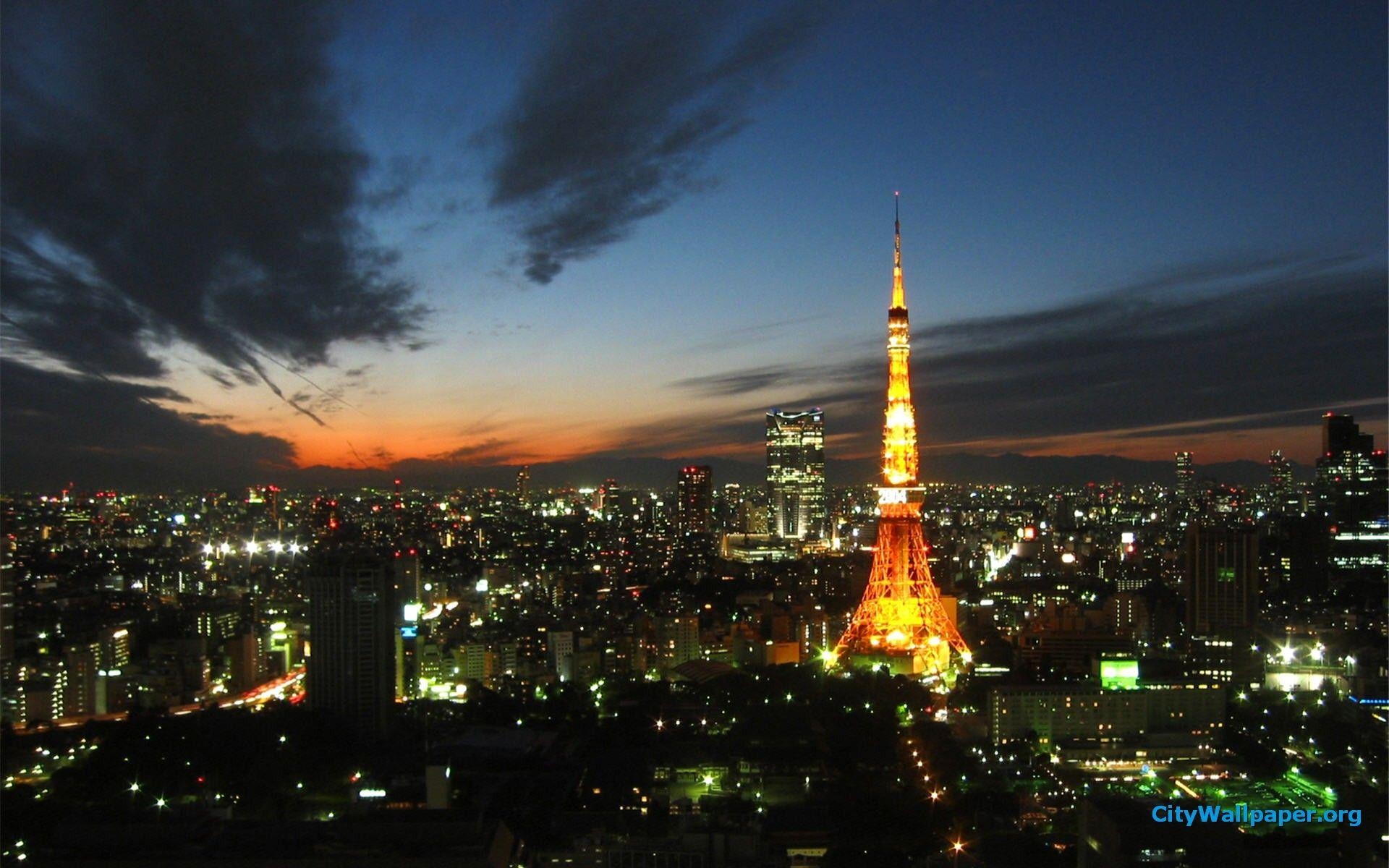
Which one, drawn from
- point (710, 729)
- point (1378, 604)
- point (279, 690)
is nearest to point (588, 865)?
point (710, 729)

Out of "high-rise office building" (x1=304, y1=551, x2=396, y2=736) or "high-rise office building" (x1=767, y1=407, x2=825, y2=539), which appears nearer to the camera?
"high-rise office building" (x1=304, y1=551, x2=396, y2=736)

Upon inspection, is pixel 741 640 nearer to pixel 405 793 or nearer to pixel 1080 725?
pixel 1080 725

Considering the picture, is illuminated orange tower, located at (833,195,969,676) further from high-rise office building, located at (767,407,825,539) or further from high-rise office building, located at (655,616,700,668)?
high-rise office building, located at (767,407,825,539)

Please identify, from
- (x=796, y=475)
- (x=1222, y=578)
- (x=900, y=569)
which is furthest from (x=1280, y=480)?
(x=796, y=475)

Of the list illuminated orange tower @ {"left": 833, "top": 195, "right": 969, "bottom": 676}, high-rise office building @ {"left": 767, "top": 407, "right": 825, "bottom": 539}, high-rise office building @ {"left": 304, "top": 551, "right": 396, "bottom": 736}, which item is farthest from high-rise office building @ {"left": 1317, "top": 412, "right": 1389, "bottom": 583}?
high-rise office building @ {"left": 767, "top": 407, "right": 825, "bottom": 539}

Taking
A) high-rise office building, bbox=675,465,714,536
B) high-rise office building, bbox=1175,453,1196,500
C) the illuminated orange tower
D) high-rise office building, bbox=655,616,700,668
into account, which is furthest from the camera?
high-rise office building, bbox=675,465,714,536

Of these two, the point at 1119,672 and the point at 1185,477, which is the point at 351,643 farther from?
the point at 1185,477

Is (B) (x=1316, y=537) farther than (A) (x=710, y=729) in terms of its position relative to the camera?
Yes
